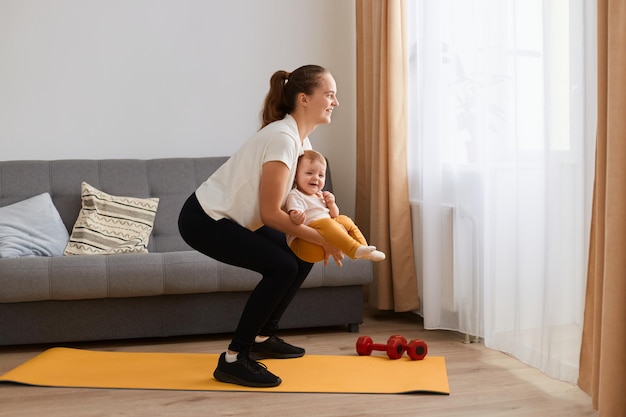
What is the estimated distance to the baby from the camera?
2955mm

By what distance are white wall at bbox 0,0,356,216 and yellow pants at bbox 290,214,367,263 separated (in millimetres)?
1927

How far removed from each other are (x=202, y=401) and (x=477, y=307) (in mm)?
1371

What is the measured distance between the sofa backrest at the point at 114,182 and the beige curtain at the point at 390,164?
3.32 ft

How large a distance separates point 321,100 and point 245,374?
3.51 feet

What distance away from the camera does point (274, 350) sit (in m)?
3.48

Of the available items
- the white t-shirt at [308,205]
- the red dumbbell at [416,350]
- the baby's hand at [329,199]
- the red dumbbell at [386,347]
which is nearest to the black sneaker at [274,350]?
the red dumbbell at [386,347]

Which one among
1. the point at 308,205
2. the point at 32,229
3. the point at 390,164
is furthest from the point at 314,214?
the point at 32,229

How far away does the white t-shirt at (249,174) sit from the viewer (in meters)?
2.93

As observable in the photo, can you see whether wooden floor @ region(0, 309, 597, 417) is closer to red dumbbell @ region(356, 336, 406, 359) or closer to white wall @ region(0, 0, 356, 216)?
red dumbbell @ region(356, 336, 406, 359)

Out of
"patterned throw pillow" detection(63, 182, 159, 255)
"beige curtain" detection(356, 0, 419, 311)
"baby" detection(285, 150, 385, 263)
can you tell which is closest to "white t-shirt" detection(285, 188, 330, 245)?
"baby" detection(285, 150, 385, 263)

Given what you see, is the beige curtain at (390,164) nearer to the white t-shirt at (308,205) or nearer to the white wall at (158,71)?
the white wall at (158,71)

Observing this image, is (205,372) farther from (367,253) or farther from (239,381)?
(367,253)

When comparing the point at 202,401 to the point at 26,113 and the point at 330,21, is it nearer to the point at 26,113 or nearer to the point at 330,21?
the point at 26,113

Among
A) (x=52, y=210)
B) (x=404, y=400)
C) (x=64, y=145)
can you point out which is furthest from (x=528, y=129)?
(x=64, y=145)
